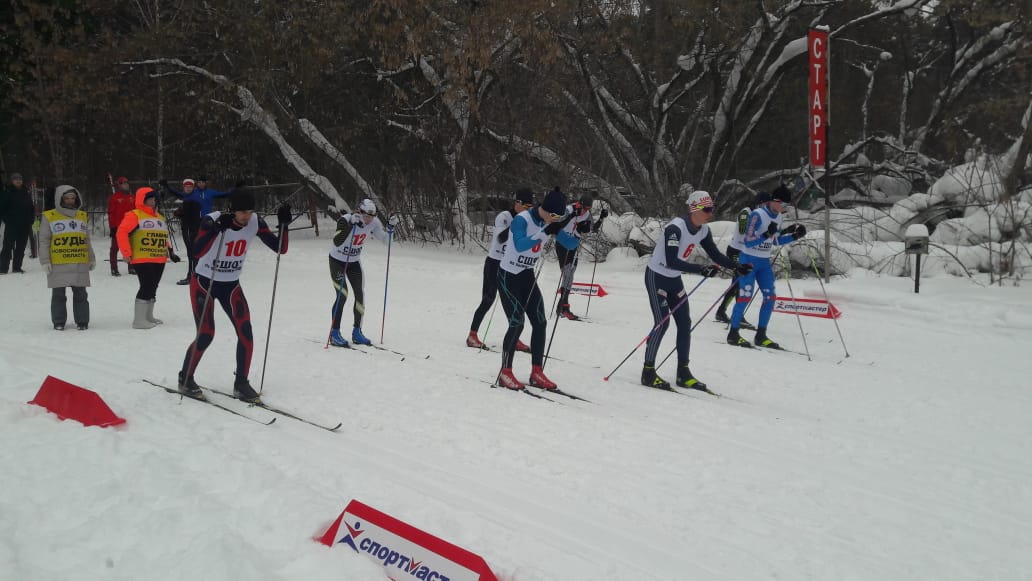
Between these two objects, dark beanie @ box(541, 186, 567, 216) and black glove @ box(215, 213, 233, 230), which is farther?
dark beanie @ box(541, 186, 567, 216)

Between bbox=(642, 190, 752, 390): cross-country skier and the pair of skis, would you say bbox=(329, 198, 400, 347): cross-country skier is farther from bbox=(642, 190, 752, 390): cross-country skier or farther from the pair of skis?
bbox=(642, 190, 752, 390): cross-country skier

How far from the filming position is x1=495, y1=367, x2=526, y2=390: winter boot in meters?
6.72

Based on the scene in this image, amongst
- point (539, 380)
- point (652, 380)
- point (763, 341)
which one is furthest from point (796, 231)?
point (539, 380)

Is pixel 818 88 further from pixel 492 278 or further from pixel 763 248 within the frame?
pixel 492 278

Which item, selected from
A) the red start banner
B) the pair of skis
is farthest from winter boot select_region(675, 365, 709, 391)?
the red start banner

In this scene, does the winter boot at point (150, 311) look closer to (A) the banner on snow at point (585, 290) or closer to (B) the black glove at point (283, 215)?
(B) the black glove at point (283, 215)

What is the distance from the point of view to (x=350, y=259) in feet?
27.9

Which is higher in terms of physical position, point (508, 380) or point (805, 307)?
point (805, 307)

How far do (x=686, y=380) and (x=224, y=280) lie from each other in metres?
4.54

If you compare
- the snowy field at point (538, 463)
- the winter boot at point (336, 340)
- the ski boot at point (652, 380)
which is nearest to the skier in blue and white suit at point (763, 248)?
the snowy field at point (538, 463)

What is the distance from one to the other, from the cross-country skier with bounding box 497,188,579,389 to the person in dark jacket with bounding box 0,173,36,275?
488 inches

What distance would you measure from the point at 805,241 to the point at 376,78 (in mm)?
14282

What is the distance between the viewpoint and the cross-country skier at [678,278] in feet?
22.5

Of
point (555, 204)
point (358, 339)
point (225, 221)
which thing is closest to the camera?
point (225, 221)
